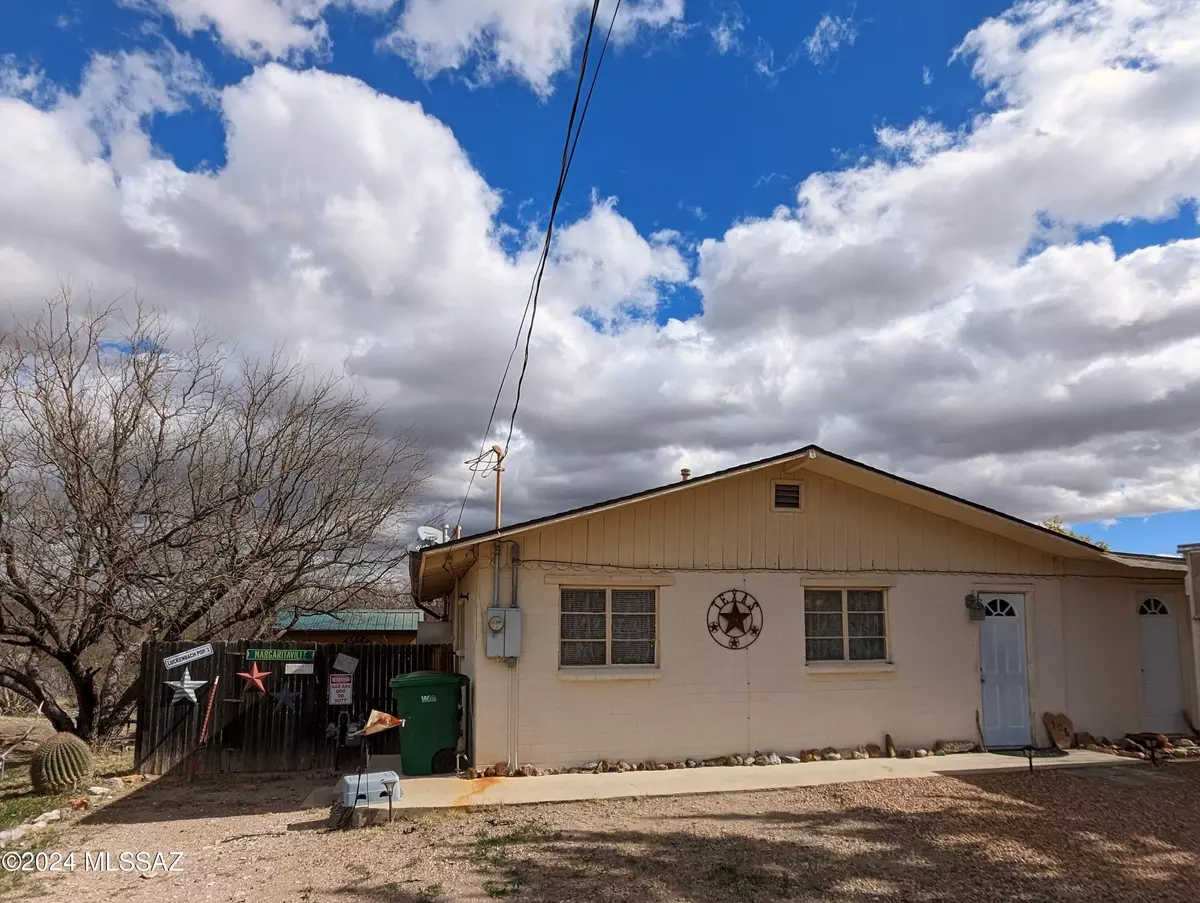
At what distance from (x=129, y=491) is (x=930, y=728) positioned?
12225 millimetres

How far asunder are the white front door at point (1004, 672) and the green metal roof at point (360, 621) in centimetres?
1237

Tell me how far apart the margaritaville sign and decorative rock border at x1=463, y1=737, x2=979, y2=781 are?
3.11 metres

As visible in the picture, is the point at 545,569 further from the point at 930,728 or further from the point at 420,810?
the point at 930,728

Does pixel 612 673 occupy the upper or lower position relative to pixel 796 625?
lower


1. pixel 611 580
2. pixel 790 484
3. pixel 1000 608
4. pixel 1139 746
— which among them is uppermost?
pixel 790 484

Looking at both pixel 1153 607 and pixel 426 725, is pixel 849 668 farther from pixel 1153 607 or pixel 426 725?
pixel 426 725

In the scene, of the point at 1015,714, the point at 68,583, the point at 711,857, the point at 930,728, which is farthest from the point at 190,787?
the point at 1015,714

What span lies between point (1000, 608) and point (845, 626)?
230 centimetres

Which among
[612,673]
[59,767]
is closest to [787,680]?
[612,673]

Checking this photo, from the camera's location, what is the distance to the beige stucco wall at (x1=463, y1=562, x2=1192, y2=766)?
9617 millimetres

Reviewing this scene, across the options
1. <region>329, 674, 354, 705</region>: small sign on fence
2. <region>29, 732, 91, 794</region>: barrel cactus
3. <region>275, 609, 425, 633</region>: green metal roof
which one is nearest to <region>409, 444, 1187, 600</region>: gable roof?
<region>329, 674, 354, 705</region>: small sign on fence

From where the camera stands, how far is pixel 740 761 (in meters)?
9.90

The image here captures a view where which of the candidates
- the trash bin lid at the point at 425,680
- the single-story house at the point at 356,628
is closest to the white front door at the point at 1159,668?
the trash bin lid at the point at 425,680

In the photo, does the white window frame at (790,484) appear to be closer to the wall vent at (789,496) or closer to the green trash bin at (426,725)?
the wall vent at (789,496)
